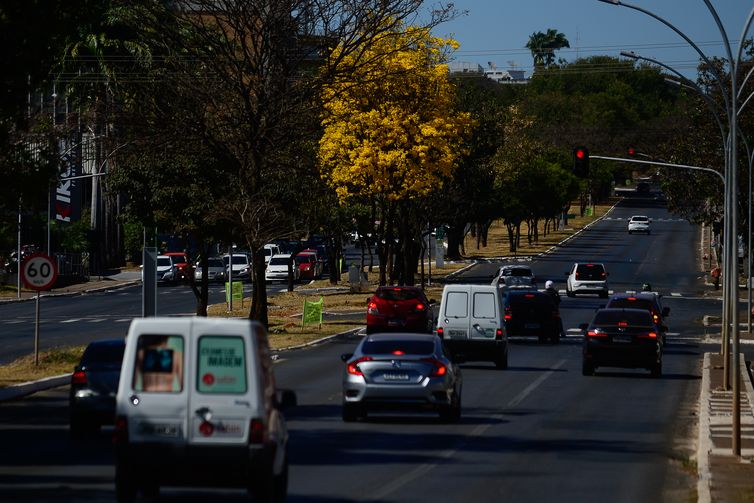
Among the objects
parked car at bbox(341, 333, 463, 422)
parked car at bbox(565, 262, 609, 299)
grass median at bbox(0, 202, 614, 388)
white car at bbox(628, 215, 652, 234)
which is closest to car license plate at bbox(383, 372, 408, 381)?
parked car at bbox(341, 333, 463, 422)

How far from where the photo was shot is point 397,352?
23031 millimetres

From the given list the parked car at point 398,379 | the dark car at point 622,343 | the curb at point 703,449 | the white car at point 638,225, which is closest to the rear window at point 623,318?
the dark car at point 622,343

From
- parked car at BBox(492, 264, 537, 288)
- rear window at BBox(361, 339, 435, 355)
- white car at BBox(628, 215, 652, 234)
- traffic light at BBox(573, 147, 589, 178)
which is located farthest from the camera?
white car at BBox(628, 215, 652, 234)

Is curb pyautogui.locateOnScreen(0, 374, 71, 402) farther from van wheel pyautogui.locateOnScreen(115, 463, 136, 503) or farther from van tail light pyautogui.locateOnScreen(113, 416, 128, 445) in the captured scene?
van tail light pyautogui.locateOnScreen(113, 416, 128, 445)

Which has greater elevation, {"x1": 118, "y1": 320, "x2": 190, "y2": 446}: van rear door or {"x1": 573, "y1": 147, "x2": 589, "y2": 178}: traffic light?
{"x1": 573, "y1": 147, "x2": 589, "y2": 178}: traffic light

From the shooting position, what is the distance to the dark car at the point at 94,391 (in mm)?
21094

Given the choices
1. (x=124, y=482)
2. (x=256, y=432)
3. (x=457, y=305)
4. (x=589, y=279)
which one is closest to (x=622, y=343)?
(x=457, y=305)

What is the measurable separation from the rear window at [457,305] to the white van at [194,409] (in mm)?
23201

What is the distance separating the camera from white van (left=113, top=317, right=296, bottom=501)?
13.1m

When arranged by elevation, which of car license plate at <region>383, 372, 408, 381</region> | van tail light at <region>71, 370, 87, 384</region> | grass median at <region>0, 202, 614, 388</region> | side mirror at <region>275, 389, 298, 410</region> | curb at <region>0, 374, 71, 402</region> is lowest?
grass median at <region>0, 202, 614, 388</region>

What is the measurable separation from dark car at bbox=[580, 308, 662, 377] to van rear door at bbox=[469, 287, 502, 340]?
2.60 metres

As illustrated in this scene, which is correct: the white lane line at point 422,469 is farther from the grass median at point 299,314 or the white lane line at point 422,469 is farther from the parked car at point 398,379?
the grass median at point 299,314

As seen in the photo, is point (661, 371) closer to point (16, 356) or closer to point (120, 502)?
point (16, 356)

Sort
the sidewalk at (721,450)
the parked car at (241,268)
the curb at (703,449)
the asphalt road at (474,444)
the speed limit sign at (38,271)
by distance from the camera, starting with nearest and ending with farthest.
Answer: the asphalt road at (474,444) < the curb at (703,449) < the sidewalk at (721,450) < the speed limit sign at (38,271) < the parked car at (241,268)
